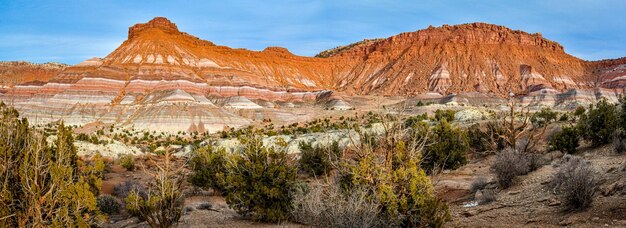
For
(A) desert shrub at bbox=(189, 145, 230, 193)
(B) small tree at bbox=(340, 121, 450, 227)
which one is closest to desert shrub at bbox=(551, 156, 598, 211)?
(B) small tree at bbox=(340, 121, 450, 227)

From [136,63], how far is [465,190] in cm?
9304

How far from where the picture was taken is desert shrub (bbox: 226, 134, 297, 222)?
44.6 feet

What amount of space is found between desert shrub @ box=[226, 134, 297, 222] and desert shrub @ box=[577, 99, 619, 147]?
1596 centimetres

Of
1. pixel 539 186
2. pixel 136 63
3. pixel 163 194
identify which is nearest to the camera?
pixel 163 194

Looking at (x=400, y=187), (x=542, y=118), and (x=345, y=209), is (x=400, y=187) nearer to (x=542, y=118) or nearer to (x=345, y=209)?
(x=345, y=209)

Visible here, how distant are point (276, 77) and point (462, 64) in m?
49.3

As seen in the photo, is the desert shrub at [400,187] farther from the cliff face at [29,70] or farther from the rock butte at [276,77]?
the cliff face at [29,70]

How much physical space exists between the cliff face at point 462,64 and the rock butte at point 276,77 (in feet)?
1.12

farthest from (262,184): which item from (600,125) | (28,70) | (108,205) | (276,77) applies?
(28,70)

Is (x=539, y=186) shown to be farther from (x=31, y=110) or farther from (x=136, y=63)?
(x=136, y=63)

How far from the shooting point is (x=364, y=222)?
30.1 feet

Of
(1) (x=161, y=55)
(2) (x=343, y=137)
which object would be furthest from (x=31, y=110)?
(2) (x=343, y=137)

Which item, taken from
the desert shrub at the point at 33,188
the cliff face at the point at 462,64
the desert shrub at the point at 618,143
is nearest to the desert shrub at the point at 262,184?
the desert shrub at the point at 33,188

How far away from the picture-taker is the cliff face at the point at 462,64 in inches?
4382
